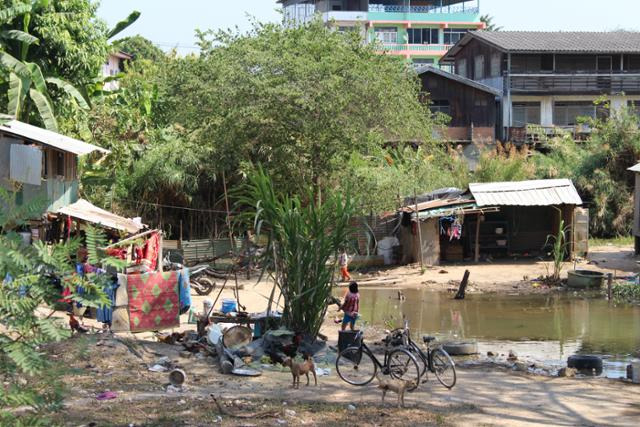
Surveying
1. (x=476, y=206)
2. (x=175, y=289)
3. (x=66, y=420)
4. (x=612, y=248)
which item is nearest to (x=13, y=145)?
(x=175, y=289)

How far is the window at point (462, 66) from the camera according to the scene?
1967 inches

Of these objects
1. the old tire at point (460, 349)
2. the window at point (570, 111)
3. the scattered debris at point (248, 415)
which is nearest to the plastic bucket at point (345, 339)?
the old tire at point (460, 349)

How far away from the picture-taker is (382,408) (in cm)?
1095

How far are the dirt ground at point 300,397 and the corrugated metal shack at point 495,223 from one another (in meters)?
12.8

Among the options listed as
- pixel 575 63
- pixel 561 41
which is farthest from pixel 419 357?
pixel 561 41

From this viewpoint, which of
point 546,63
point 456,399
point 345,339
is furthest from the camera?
point 546,63

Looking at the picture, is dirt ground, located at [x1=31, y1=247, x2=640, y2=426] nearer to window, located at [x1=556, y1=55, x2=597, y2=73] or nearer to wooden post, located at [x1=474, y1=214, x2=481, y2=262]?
wooden post, located at [x1=474, y1=214, x2=481, y2=262]

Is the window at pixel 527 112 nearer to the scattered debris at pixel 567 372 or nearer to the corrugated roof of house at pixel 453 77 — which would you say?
the corrugated roof of house at pixel 453 77

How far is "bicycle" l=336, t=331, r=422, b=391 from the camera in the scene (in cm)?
1239

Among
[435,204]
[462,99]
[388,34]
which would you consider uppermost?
[388,34]

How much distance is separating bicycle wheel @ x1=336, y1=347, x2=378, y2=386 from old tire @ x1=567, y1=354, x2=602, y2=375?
149 inches

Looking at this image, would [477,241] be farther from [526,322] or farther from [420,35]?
[420,35]

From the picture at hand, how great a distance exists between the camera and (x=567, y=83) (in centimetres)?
4441

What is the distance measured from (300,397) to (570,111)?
1473 inches
